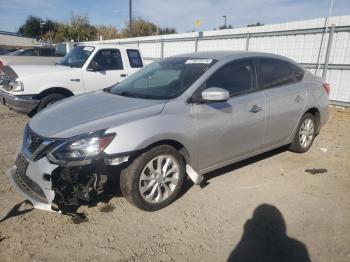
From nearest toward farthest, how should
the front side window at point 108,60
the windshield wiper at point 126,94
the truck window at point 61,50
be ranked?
the windshield wiper at point 126,94 < the front side window at point 108,60 < the truck window at point 61,50

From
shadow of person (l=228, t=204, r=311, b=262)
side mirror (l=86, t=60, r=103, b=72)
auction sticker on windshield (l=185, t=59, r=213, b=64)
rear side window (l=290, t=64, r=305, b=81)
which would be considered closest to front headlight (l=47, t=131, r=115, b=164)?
shadow of person (l=228, t=204, r=311, b=262)

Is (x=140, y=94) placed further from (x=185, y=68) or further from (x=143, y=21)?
(x=143, y=21)

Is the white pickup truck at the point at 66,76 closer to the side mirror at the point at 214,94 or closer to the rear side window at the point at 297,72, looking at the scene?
the rear side window at the point at 297,72

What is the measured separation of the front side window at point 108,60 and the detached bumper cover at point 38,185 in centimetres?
476

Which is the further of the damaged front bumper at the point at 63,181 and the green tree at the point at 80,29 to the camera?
the green tree at the point at 80,29

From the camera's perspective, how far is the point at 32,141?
3.35 meters

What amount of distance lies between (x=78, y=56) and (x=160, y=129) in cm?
531

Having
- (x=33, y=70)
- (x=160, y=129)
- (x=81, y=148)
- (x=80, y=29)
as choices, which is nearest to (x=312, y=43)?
(x=33, y=70)

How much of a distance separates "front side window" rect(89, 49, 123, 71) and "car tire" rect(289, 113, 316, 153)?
4673 mm

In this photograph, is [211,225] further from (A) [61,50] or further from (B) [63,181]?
(A) [61,50]

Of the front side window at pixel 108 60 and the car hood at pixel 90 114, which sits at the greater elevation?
the front side window at pixel 108 60

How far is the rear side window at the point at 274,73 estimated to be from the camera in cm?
455

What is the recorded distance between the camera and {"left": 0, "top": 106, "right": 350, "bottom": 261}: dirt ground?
114 inches

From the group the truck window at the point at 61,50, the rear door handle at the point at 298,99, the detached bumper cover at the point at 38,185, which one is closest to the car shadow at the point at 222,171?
the rear door handle at the point at 298,99
